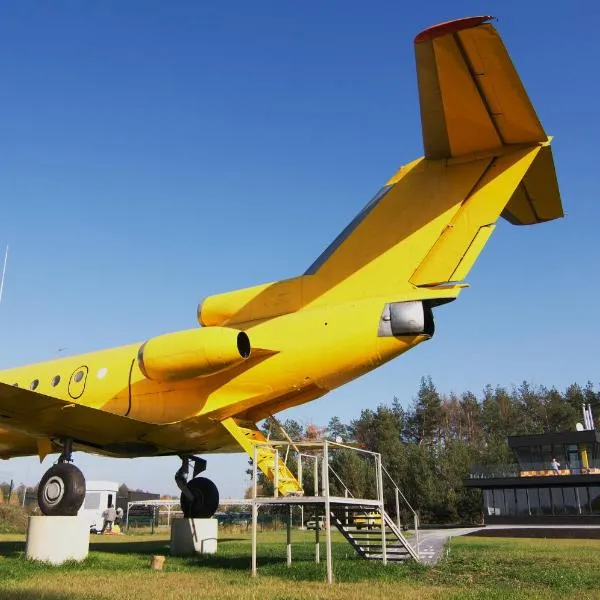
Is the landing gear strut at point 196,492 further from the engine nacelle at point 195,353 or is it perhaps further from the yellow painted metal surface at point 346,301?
the engine nacelle at point 195,353

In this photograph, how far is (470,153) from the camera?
1081cm

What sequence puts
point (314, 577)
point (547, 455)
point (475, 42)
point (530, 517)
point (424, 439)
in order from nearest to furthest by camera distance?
point (475, 42)
point (314, 577)
point (530, 517)
point (547, 455)
point (424, 439)

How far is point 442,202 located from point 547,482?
2957cm

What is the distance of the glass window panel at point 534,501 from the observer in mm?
36688

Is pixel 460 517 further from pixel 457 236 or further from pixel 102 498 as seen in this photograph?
pixel 457 236

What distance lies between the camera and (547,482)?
117ft

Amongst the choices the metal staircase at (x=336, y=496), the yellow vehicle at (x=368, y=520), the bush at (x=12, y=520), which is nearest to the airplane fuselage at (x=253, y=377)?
the metal staircase at (x=336, y=496)

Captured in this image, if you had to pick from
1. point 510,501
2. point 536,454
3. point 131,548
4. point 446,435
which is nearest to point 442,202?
point 131,548

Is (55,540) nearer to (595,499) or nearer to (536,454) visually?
(595,499)

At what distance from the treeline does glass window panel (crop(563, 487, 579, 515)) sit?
7.13m

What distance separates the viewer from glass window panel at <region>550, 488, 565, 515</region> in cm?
3597

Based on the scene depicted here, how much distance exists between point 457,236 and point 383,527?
5425 mm

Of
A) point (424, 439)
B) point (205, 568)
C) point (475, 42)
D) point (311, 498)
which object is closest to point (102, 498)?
point (205, 568)

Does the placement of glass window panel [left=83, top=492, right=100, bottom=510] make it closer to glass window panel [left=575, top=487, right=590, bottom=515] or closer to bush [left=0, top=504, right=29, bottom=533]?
bush [left=0, top=504, right=29, bottom=533]
